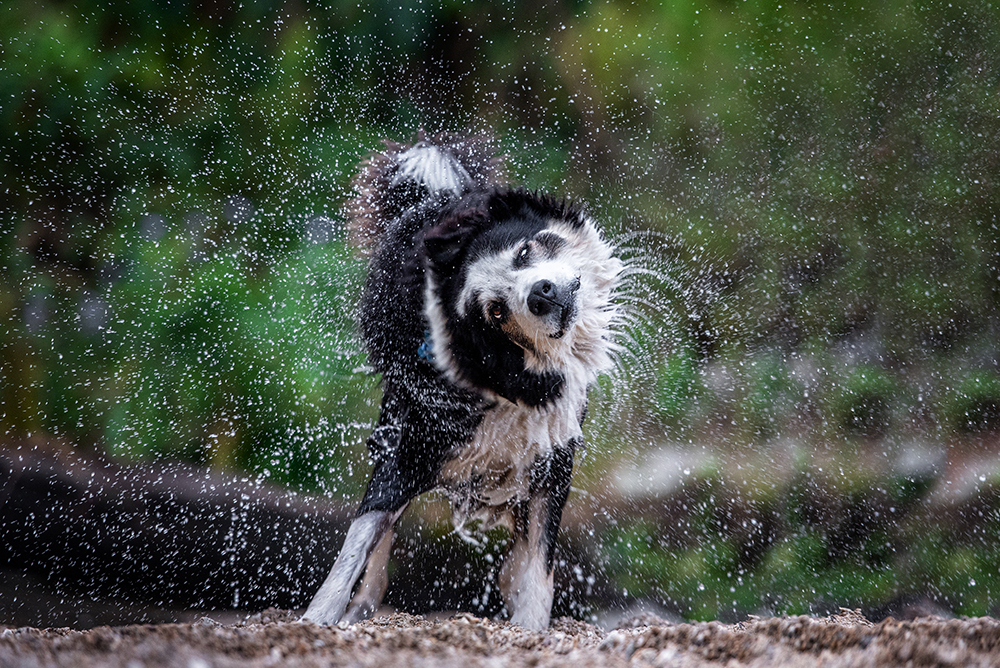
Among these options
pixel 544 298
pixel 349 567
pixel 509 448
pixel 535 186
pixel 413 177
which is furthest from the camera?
Answer: pixel 535 186

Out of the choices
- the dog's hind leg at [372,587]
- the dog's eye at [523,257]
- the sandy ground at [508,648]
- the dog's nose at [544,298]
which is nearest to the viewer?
the sandy ground at [508,648]

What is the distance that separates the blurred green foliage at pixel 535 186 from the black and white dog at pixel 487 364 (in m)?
0.82

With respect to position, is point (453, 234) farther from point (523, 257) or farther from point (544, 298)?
point (544, 298)

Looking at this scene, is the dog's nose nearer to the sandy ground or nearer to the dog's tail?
the dog's tail

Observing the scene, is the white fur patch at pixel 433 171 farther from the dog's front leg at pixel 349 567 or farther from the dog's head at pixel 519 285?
the dog's front leg at pixel 349 567

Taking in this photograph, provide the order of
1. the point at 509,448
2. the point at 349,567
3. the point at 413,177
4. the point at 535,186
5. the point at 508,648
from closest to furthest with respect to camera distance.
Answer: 1. the point at 508,648
2. the point at 349,567
3. the point at 509,448
4. the point at 413,177
5. the point at 535,186

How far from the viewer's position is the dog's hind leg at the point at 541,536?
2.49 metres

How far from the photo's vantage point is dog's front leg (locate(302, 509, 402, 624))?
2.20 meters

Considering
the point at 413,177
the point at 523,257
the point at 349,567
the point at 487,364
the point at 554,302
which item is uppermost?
the point at 413,177

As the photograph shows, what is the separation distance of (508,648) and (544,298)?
3.20 feet

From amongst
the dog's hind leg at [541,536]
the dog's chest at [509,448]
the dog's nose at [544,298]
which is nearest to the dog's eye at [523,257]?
the dog's nose at [544,298]

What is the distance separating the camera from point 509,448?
251 centimetres

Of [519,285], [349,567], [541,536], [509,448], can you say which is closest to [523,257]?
[519,285]

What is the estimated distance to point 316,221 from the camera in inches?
141
